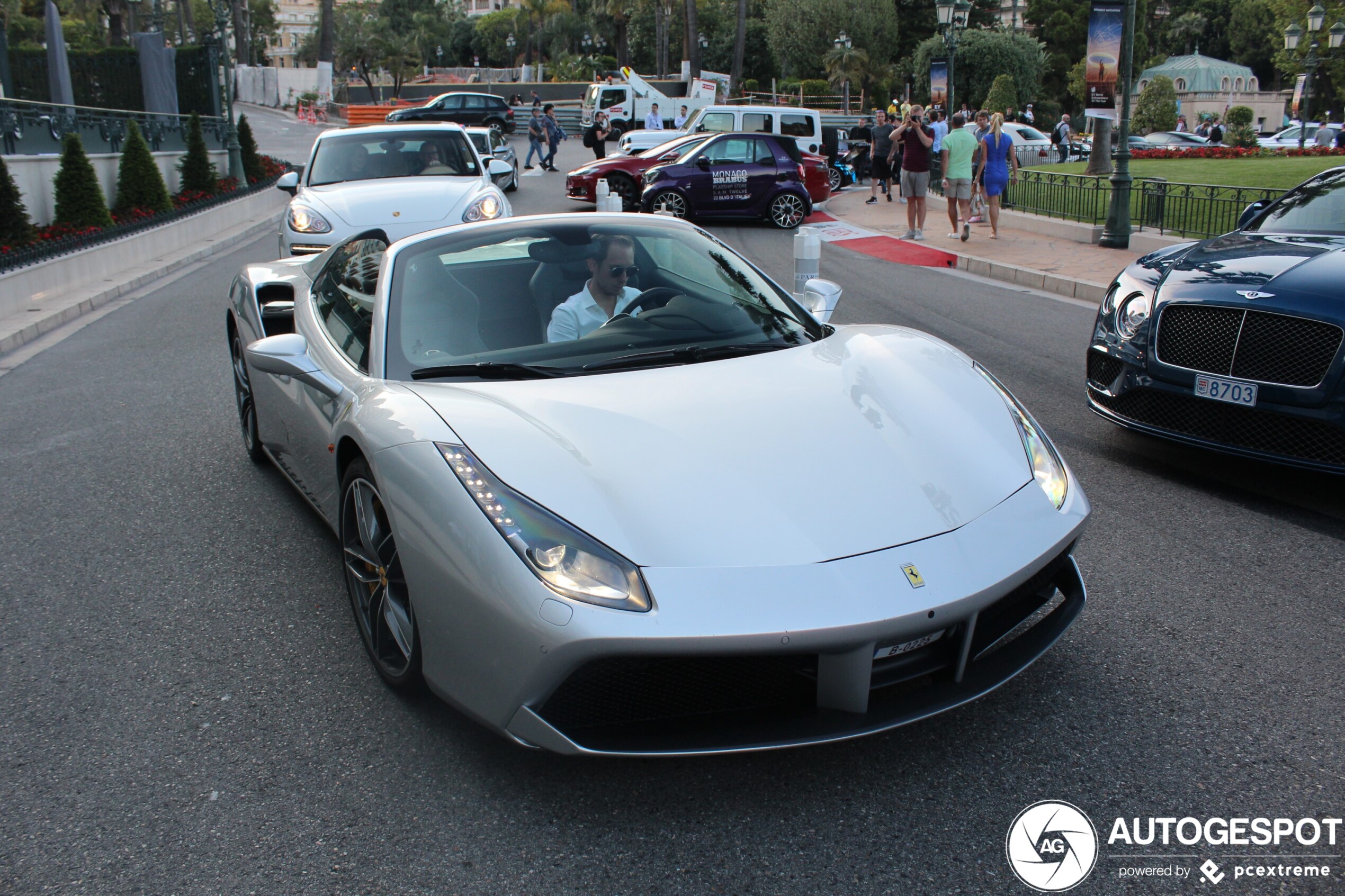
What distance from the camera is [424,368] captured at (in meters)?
3.45

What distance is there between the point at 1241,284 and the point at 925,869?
12.3 ft

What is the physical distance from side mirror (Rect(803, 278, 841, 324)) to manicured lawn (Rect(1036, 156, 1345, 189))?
18375 mm

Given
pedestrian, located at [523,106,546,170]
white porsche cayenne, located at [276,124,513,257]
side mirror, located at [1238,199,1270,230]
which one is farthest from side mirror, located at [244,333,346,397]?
pedestrian, located at [523,106,546,170]

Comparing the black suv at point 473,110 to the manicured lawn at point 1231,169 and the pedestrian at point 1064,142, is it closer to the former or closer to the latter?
the pedestrian at point 1064,142

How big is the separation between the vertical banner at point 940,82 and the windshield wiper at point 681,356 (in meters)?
21.4

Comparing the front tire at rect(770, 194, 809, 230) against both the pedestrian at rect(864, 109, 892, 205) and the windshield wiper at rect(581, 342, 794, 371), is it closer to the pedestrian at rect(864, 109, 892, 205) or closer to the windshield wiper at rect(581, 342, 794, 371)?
the pedestrian at rect(864, 109, 892, 205)

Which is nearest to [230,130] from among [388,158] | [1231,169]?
[388,158]

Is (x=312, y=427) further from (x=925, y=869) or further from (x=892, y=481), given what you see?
(x=925, y=869)

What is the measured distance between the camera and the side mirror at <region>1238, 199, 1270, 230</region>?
6.32m

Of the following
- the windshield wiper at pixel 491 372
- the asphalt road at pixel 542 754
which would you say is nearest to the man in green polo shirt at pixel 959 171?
the asphalt road at pixel 542 754

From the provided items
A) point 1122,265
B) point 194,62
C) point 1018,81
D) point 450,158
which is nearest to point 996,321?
point 1122,265

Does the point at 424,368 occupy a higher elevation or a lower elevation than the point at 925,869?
higher

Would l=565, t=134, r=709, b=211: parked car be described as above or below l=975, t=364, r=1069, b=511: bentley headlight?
above

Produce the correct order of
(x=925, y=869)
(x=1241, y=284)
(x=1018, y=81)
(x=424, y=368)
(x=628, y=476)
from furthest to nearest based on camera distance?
(x=1018, y=81) < (x=1241, y=284) < (x=424, y=368) < (x=628, y=476) < (x=925, y=869)
